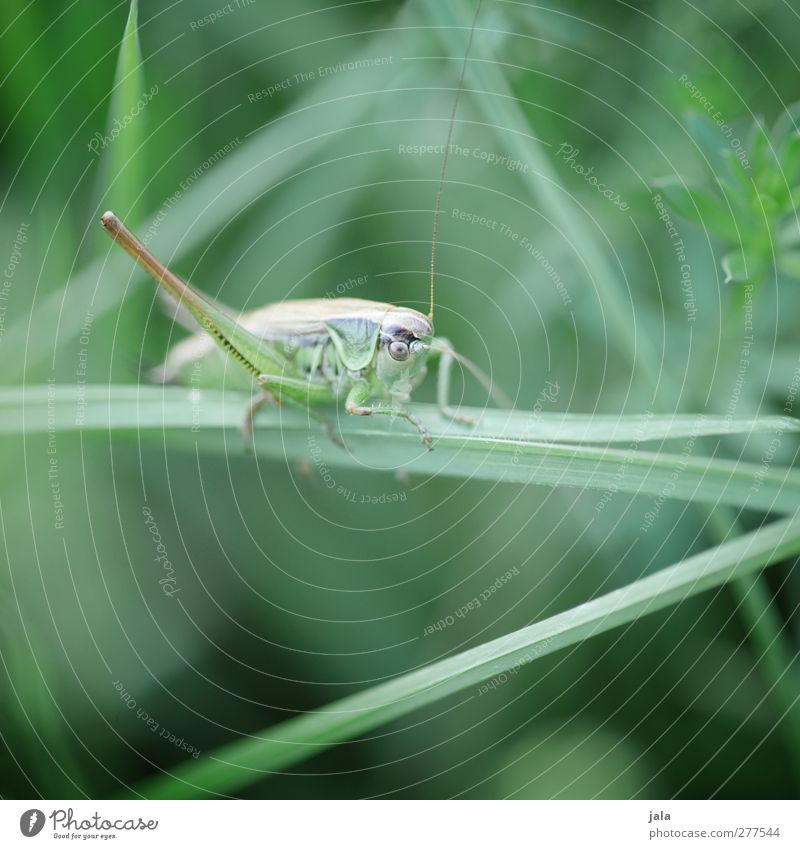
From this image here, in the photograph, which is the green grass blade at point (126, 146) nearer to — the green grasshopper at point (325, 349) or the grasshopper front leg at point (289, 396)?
the green grasshopper at point (325, 349)

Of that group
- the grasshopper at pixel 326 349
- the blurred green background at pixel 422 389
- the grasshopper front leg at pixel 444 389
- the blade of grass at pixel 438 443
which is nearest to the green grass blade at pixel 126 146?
the blurred green background at pixel 422 389

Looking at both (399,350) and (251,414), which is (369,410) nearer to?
(399,350)

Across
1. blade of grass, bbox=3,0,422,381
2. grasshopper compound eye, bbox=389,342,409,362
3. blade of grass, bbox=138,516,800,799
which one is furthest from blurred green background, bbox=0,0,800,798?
grasshopper compound eye, bbox=389,342,409,362

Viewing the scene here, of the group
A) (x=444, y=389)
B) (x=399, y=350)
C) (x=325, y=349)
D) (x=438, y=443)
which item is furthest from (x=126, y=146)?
(x=438, y=443)

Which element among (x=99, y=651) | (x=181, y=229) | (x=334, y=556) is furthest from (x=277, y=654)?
(x=181, y=229)

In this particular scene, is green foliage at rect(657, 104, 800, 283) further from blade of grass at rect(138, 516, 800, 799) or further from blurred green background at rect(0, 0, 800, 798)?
blade of grass at rect(138, 516, 800, 799)
